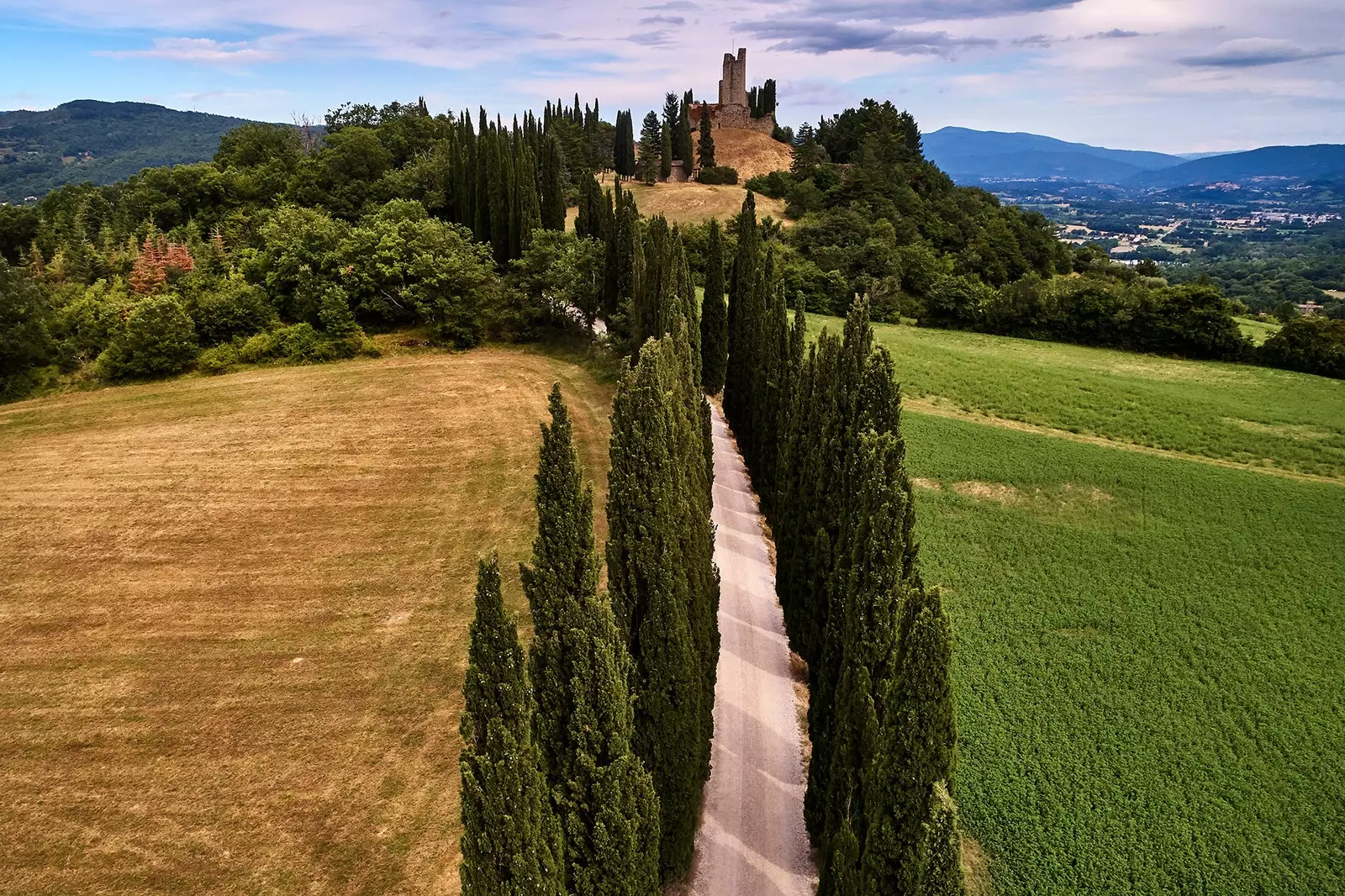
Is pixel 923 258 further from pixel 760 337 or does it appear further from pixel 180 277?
pixel 180 277

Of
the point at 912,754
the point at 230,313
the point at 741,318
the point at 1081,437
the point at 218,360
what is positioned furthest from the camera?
the point at 230,313

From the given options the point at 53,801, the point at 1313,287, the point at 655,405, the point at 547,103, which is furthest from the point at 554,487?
the point at 1313,287

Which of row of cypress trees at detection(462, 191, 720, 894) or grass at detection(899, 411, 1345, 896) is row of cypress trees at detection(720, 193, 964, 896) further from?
grass at detection(899, 411, 1345, 896)

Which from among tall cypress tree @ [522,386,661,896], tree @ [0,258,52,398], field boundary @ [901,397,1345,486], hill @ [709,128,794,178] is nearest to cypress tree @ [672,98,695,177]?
hill @ [709,128,794,178]

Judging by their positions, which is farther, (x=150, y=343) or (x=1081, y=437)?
(x=150, y=343)

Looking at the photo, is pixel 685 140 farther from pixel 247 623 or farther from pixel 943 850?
pixel 943 850

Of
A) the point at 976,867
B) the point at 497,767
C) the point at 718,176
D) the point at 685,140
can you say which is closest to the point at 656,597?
the point at 497,767
